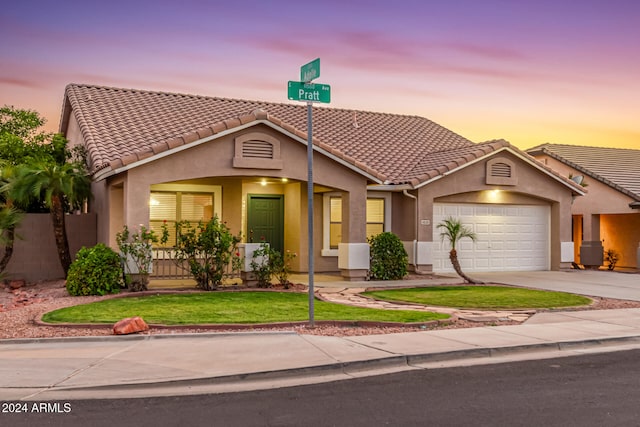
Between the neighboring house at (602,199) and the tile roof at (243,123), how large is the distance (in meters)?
5.09

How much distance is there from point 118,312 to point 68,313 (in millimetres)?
881

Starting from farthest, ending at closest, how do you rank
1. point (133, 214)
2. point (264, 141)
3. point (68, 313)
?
1. point (264, 141)
2. point (133, 214)
3. point (68, 313)

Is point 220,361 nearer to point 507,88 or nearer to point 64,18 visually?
point 64,18

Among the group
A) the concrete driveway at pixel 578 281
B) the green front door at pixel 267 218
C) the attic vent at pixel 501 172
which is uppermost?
the attic vent at pixel 501 172

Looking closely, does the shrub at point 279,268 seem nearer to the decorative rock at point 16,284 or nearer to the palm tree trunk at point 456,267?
the palm tree trunk at point 456,267

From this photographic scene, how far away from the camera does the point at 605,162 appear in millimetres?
29750

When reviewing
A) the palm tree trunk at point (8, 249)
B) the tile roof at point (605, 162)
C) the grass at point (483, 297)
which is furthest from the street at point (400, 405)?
the tile roof at point (605, 162)

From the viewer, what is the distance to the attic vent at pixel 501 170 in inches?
864

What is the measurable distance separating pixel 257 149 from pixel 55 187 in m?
5.16

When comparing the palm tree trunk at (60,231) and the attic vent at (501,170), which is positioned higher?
the attic vent at (501,170)

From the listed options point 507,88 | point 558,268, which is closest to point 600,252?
point 558,268

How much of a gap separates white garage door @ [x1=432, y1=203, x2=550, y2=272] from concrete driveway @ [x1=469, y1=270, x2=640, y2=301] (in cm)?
73

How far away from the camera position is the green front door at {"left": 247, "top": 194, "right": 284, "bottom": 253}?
21.2m

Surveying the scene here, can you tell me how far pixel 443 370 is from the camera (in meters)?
8.48
